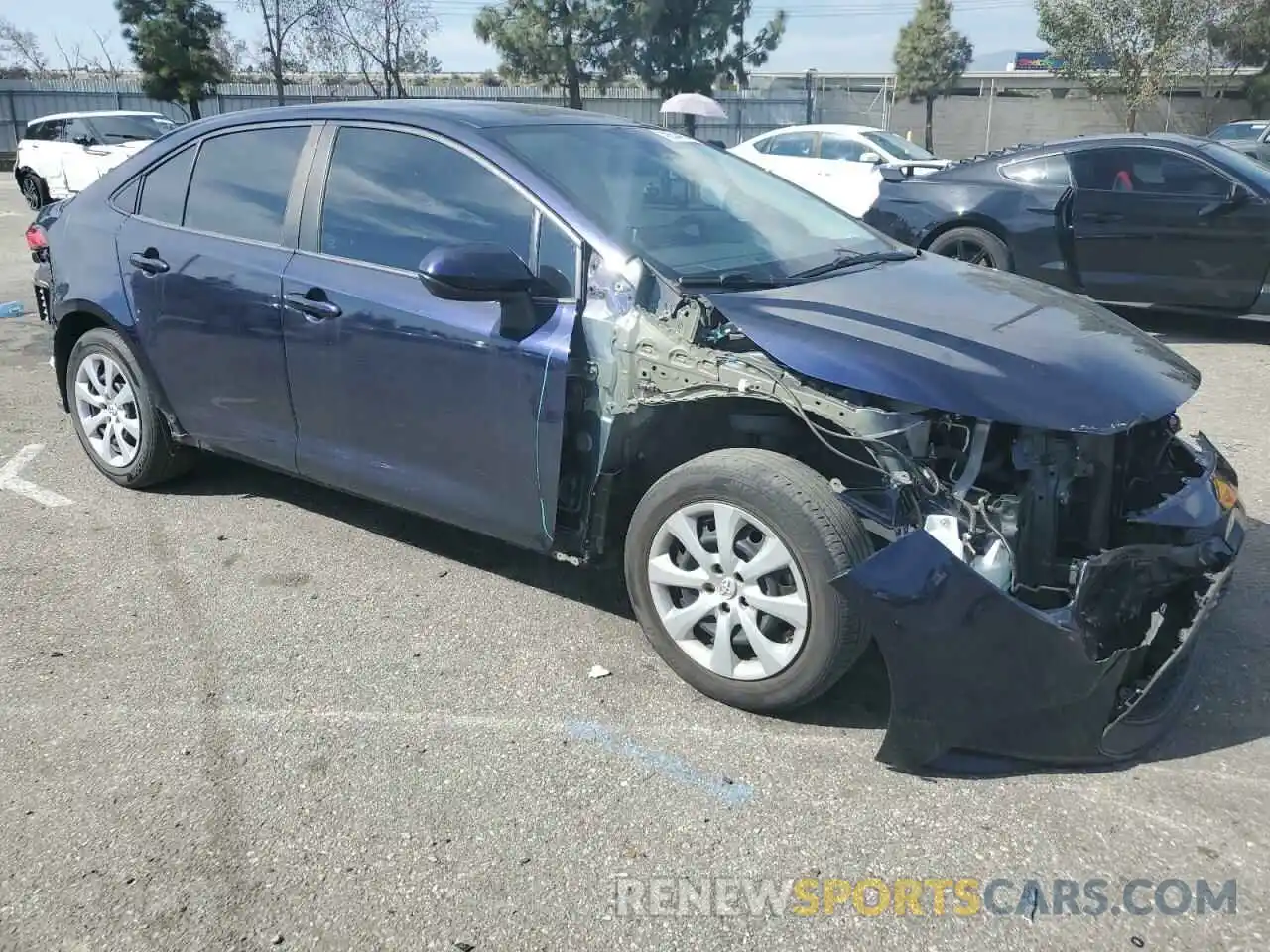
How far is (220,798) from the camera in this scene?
9.18 feet

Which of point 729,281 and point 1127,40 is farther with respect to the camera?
point 1127,40

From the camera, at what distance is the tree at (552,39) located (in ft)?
110

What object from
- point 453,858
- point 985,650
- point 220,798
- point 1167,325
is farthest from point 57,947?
point 1167,325

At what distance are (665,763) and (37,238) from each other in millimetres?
4294

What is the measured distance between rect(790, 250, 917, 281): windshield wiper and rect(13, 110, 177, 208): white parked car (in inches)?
648

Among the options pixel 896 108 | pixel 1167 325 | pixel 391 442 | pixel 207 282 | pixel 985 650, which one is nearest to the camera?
pixel 985 650

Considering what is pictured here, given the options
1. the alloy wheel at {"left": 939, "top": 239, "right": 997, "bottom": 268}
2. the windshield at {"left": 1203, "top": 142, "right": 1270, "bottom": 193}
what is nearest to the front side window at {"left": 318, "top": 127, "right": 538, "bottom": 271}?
the alloy wheel at {"left": 939, "top": 239, "right": 997, "bottom": 268}

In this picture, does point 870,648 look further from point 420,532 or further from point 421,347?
point 420,532

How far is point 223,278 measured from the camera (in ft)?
13.7

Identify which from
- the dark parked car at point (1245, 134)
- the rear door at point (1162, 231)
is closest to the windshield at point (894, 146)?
the rear door at point (1162, 231)

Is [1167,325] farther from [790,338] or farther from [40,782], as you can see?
[40,782]

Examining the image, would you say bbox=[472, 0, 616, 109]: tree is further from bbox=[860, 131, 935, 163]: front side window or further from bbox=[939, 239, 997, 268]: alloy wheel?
bbox=[939, 239, 997, 268]: alloy wheel

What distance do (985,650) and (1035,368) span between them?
0.82 m

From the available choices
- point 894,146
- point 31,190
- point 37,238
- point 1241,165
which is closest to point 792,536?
point 37,238
